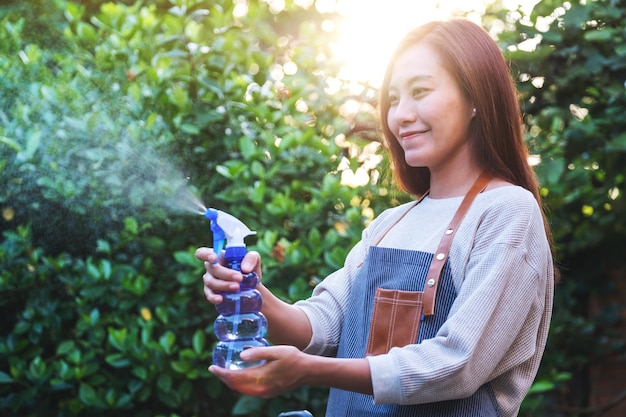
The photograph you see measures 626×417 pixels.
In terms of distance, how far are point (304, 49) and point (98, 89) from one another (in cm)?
81

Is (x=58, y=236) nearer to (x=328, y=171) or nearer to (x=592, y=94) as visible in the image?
(x=328, y=171)

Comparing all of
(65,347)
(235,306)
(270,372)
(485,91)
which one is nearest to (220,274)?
(235,306)

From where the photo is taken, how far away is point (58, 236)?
9.81ft

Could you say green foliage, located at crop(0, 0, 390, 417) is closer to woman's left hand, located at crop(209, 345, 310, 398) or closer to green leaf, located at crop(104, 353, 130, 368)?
green leaf, located at crop(104, 353, 130, 368)

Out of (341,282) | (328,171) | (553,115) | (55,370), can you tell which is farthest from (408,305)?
(553,115)

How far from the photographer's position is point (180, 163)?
9.76 ft

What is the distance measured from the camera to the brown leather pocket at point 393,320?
62.9 inches

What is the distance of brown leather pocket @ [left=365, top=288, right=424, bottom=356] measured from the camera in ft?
5.24

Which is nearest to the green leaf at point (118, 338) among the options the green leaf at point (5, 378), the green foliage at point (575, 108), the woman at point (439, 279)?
the green leaf at point (5, 378)

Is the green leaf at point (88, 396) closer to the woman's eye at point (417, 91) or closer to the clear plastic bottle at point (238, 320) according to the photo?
the clear plastic bottle at point (238, 320)

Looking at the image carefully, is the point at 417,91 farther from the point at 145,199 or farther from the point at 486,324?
the point at 145,199

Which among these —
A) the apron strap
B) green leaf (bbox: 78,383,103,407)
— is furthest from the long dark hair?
green leaf (bbox: 78,383,103,407)

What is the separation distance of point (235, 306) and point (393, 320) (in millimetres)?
322

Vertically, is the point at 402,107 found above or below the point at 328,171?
above
